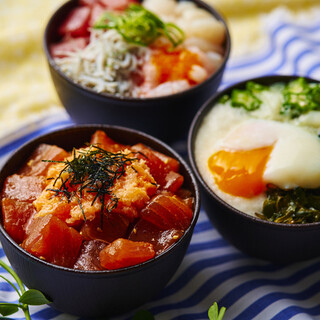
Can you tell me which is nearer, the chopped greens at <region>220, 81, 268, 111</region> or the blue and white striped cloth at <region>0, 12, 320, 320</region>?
the blue and white striped cloth at <region>0, 12, 320, 320</region>

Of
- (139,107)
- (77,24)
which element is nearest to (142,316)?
(139,107)

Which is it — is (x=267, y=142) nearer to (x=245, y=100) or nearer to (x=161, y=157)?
(x=245, y=100)

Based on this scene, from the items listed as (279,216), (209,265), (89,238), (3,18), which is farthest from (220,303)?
(3,18)

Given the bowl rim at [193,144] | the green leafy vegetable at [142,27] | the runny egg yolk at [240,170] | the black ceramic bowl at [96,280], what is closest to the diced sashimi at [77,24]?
the green leafy vegetable at [142,27]

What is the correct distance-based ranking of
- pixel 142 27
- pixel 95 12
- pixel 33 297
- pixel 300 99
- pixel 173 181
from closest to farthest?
1. pixel 33 297
2. pixel 173 181
3. pixel 300 99
4. pixel 142 27
5. pixel 95 12

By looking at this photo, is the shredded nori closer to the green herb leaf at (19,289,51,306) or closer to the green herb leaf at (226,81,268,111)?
the green herb leaf at (19,289,51,306)

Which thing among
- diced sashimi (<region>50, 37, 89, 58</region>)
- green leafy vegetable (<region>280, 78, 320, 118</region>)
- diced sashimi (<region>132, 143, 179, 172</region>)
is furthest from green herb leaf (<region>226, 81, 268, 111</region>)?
diced sashimi (<region>50, 37, 89, 58</region>)
